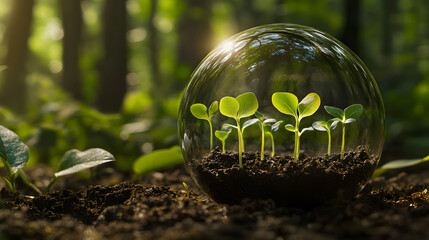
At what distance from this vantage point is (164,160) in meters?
2.74

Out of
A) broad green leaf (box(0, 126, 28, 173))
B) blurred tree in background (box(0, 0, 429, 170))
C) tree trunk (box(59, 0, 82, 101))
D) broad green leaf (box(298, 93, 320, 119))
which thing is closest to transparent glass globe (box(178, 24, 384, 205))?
broad green leaf (box(298, 93, 320, 119))

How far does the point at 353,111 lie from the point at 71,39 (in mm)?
7955

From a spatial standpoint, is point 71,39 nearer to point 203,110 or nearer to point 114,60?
point 114,60

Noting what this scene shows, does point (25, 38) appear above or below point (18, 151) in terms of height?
above

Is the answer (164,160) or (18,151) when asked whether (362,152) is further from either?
(18,151)

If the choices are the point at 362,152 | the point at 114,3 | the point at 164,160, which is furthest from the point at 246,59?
the point at 114,3

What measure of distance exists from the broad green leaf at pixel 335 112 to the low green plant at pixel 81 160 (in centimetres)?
103

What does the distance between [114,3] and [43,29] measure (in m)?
21.9

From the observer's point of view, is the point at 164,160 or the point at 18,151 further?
the point at 164,160

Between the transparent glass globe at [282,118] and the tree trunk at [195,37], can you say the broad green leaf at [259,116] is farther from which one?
the tree trunk at [195,37]

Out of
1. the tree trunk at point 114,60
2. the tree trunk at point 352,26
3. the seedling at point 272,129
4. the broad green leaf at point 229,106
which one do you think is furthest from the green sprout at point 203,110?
the tree trunk at point 114,60

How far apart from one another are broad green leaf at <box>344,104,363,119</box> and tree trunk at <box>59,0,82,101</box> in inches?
293

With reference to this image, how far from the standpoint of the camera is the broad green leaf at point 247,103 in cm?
190

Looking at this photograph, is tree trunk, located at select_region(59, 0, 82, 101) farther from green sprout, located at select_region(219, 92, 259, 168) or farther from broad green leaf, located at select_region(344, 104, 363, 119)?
broad green leaf, located at select_region(344, 104, 363, 119)
